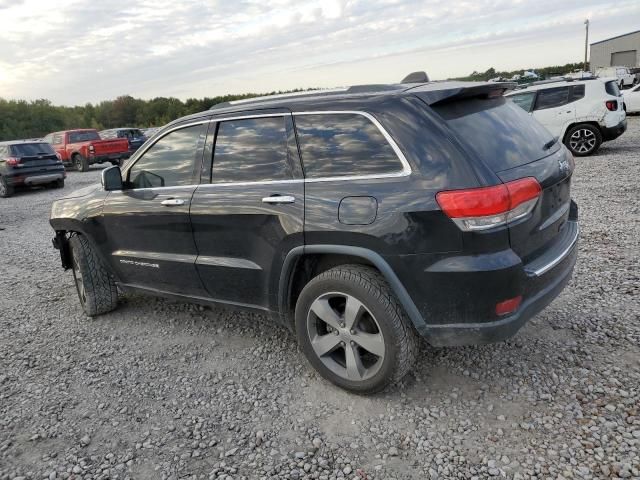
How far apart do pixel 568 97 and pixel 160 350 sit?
36.6ft

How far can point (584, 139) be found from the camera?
11.8 m

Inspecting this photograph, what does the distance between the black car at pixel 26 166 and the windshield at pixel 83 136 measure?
6021 millimetres

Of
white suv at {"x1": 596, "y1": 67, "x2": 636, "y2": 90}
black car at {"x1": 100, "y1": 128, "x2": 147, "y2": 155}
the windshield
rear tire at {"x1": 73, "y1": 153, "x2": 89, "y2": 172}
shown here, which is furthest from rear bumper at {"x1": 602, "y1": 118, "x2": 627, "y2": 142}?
white suv at {"x1": 596, "y1": 67, "x2": 636, "y2": 90}

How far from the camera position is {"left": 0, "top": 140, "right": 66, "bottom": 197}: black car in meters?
13.9

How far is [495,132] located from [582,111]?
10.1 m

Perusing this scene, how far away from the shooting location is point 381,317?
9.21 ft

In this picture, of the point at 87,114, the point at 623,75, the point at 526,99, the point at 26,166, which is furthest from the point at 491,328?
the point at 87,114

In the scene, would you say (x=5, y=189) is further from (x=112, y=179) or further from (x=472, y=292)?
(x=472, y=292)

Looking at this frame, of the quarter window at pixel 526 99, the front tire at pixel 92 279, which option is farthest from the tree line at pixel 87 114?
the front tire at pixel 92 279

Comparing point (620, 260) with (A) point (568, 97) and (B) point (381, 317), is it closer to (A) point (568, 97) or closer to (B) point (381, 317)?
(B) point (381, 317)

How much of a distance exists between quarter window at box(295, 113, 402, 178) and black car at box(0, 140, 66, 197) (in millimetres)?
13484

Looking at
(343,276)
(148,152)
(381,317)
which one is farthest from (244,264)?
(148,152)

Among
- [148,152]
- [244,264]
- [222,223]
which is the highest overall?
[148,152]

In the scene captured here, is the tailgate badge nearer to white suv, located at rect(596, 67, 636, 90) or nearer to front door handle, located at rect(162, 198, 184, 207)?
front door handle, located at rect(162, 198, 184, 207)
